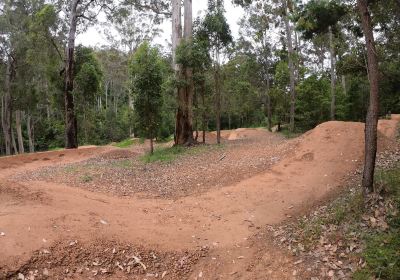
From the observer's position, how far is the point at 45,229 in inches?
225

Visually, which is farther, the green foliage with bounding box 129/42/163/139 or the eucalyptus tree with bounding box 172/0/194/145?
the eucalyptus tree with bounding box 172/0/194/145

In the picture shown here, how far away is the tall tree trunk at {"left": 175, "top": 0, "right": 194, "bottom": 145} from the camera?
15078mm

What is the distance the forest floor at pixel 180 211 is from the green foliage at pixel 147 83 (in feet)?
7.61

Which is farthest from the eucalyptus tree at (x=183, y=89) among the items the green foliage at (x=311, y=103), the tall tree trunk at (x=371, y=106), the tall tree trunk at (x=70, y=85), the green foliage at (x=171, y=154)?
the green foliage at (x=311, y=103)

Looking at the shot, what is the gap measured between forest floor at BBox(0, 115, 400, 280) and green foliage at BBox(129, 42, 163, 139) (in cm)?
232

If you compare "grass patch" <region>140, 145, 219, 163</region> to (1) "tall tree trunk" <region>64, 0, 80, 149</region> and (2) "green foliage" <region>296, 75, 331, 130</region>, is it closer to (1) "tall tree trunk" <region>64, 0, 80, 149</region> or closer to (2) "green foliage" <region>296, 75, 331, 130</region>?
(1) "tall tree trunk" <region>64, 0, 80, 149</region>

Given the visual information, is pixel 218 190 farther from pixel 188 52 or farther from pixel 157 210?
pixel 188 52

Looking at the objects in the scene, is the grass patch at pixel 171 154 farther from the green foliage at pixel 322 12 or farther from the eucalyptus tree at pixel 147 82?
the green foliage at pixel 322 12

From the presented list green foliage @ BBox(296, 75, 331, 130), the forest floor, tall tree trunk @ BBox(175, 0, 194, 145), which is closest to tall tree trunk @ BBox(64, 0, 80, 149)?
tall tree trunk @ BBox(175, 0, 194, 145)

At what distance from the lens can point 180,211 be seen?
755cm

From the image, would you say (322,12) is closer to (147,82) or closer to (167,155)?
(147,82)

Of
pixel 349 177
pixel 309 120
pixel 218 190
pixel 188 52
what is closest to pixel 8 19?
pixel 188 52

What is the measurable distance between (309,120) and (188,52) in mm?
11764

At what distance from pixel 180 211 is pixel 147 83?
6713 millimetres
